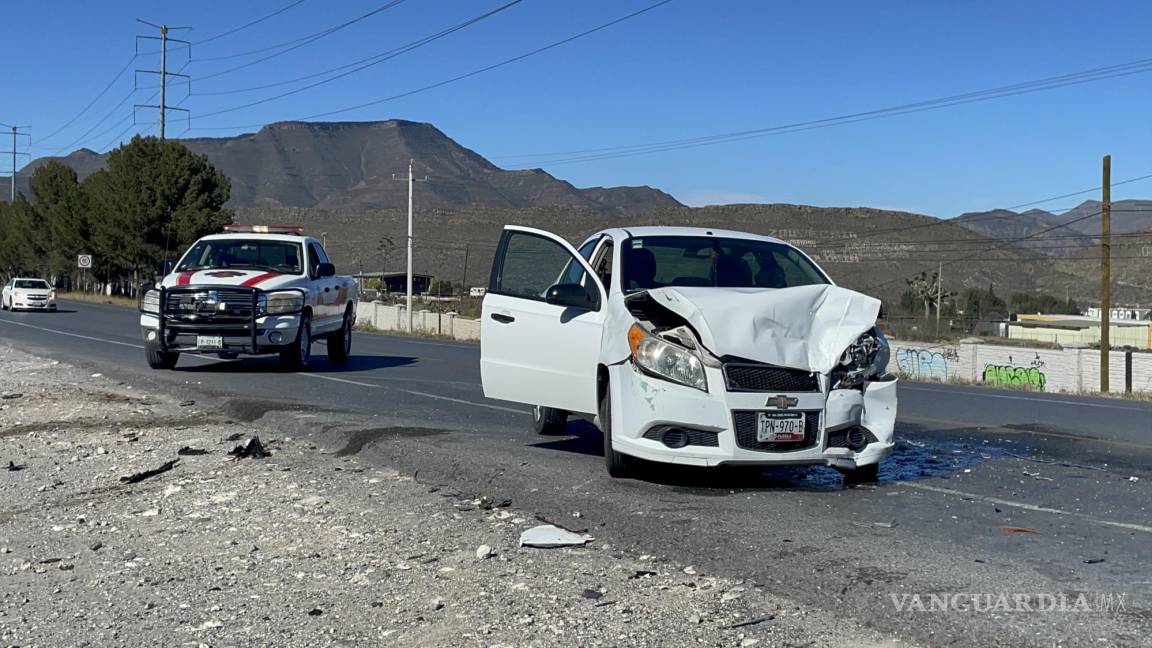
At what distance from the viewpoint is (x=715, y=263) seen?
31.2 ft

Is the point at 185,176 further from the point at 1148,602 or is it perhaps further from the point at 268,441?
the point at 1148,602

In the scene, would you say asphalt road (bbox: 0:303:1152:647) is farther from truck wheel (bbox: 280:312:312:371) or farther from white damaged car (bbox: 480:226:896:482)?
truck wheel (bbox: 280:312:312:371)

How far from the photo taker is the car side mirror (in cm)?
879

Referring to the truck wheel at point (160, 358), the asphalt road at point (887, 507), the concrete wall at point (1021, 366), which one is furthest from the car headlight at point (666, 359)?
the concrete wall at point (1021, 366)

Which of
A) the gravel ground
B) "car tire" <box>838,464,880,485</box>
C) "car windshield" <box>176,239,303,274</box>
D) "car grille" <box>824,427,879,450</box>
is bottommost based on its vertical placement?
the gravel ground

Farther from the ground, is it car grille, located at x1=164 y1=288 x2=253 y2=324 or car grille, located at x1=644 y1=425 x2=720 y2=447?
car grille, located at x1=164 y1=288 x2=253 y2=324

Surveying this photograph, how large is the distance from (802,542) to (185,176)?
79.0 metres

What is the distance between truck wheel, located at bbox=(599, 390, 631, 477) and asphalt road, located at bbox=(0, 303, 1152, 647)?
0.29 feet

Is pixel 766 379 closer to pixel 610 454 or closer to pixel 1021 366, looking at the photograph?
pixel 610 454

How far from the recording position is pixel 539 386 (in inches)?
368

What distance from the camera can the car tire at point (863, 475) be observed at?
8.38 metres

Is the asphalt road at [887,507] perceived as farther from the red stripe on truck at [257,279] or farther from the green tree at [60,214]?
the green tree at [60,214]

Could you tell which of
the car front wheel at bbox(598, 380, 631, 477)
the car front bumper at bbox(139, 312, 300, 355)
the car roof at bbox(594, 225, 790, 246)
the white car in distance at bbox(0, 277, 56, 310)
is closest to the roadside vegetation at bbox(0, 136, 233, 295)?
the white car in distance at bbox(0, 277, 56, 310)

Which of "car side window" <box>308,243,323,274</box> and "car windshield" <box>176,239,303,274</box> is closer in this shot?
"car windshield" <box>176,239,303,274</box>
